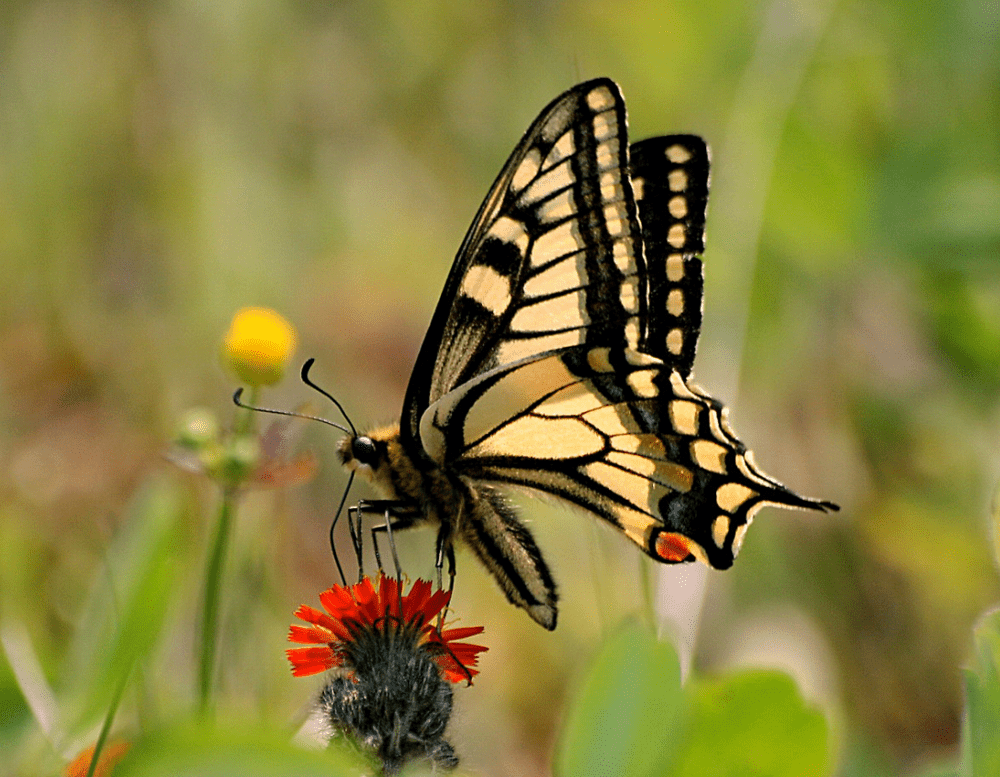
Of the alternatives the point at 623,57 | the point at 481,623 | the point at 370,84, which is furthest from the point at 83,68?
the point at 481,623

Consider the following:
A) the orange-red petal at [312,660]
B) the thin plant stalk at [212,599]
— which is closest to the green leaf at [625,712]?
the orange-red petal at [312,660]

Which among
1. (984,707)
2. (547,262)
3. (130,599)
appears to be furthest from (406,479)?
(984,707)

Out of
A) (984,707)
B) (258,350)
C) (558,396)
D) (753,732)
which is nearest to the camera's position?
Answer: (984,707)

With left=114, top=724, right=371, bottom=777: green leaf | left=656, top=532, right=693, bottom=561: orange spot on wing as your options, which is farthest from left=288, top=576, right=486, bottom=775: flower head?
left=114, top=724, right=371, bottom=777: green leaf

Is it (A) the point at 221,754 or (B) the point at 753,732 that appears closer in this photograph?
(A) the point at 221,754

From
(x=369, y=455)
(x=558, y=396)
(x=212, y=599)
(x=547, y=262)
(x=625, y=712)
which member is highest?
(x=547, y=262)

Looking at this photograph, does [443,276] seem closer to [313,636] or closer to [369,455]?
[369,455]

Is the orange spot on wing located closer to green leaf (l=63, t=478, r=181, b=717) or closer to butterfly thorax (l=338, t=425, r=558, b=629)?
butterfly thorax (l=338, t=425, r=558, b=629)
